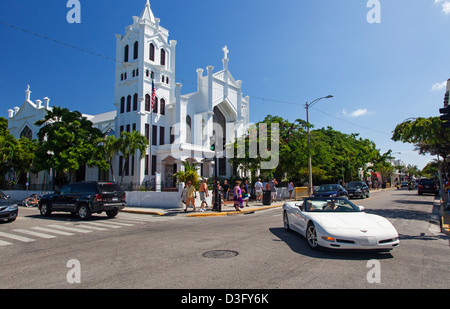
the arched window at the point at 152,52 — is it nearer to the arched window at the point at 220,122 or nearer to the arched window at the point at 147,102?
the arched window at the point at 147,102

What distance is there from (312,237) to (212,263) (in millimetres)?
2597

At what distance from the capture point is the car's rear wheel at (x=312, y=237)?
6.40 m

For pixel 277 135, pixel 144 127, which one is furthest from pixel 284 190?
pixel 144 127

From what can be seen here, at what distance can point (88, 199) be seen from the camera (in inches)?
516

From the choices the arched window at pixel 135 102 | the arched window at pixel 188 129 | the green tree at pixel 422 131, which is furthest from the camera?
the arched window at pixel 188 129

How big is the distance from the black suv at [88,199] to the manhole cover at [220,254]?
343 inches

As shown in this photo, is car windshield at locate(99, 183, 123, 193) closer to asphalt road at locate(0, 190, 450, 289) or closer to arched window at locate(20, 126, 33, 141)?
asphalt road at locate(0, 190, 450, 289)

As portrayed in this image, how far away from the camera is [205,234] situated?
8.84 m

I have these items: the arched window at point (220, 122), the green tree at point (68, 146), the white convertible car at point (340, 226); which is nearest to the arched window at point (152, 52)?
the arched window at point (220, 122)

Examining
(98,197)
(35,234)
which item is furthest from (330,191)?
(35,234)

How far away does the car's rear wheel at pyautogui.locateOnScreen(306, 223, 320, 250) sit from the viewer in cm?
640
